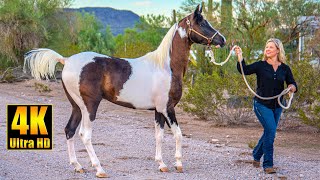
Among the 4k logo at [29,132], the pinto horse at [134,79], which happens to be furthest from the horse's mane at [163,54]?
the 4k logo at [29,132]

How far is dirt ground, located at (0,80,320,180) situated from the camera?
8.94 meters

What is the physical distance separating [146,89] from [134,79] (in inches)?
9.0

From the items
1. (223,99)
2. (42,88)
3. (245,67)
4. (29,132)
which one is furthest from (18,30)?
(245,67)

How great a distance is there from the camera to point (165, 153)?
35.1ft

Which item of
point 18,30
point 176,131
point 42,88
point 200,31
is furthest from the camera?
point 18,30

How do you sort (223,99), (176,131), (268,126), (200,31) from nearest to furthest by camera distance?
(268,126) → (176,131) → (200,31) → (223,99)

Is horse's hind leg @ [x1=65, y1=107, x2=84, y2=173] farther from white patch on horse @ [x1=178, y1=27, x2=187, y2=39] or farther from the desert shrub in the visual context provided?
the desert shrub

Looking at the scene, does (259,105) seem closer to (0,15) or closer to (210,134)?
(210,134)

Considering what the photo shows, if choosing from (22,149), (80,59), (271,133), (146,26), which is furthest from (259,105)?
(146,26)

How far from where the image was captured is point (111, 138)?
41.1ft

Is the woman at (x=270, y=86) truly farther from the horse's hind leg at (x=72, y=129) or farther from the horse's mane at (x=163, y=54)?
the horse's hind leg at (x=72, y=129)

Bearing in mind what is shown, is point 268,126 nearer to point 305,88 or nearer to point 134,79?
point 134,79

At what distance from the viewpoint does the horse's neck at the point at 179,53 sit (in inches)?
361

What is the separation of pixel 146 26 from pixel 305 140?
142 feet
